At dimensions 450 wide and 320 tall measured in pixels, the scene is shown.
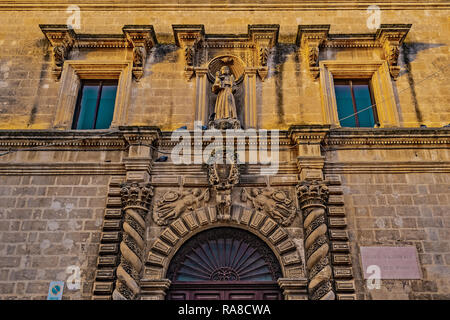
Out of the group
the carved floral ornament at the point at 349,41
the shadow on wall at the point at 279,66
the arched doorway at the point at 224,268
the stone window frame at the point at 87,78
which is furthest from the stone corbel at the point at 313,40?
the arched doorway at the point at 224,268

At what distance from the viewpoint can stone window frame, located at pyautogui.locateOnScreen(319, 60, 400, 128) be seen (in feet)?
34.3

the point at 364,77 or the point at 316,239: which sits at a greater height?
the point at 364,77

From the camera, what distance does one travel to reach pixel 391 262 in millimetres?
8766

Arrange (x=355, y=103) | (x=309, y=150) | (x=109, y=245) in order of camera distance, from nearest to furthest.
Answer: (x=109, y=245), (x=309, y=150), (x=355, y=103)

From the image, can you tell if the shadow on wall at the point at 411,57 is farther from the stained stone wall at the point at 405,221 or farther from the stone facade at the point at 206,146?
the stained stone wall at the point at 405,221

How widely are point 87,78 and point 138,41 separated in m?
1.64

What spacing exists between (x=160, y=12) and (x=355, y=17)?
5.33 meters

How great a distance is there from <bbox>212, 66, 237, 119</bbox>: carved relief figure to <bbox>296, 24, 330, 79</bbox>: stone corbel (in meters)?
2.01

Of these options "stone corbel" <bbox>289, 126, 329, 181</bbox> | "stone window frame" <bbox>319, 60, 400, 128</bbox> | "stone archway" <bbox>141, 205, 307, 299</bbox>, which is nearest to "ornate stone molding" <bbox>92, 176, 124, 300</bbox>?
"stone archway" <bbox>141, 205, 307, 299</bbox>

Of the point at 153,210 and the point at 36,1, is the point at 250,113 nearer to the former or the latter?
the point at 153,210

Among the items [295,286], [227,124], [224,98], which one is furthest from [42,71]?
[295,286]

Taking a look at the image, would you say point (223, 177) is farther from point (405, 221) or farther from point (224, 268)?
point (405, 221)
